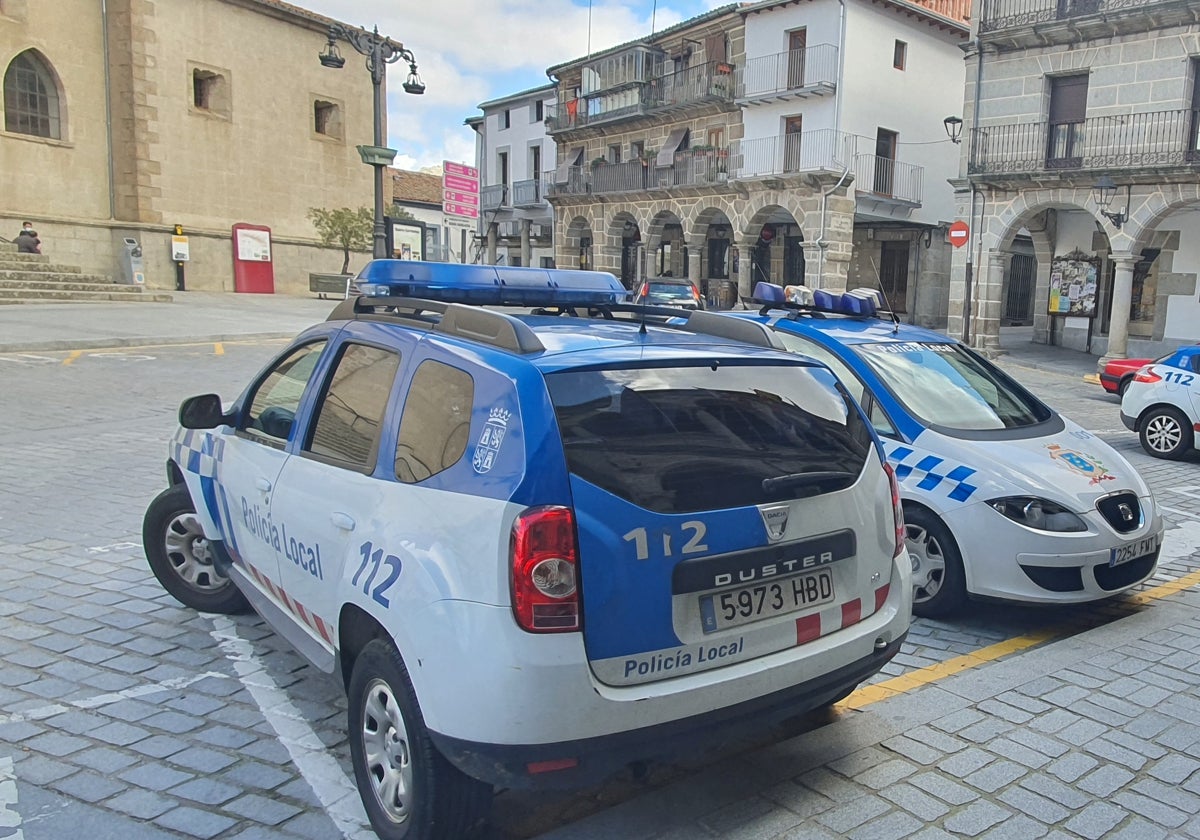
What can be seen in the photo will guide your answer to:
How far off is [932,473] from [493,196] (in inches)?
1720

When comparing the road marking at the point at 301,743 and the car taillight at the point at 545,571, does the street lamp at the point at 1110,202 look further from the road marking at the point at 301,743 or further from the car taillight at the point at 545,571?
the car taillight at the point at 545,571

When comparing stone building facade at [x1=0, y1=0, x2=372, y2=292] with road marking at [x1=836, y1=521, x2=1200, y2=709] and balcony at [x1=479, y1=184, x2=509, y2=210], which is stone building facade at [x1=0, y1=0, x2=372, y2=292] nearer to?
balcony at [x1=479, y1=184, x2=509, y2=210]

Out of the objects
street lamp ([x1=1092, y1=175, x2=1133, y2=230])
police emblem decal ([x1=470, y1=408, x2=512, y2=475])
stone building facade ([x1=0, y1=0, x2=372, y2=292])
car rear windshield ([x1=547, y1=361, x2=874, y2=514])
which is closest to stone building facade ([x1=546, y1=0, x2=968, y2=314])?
street lamp ([x1=1092, y1=175, x2=1133, y2=230])

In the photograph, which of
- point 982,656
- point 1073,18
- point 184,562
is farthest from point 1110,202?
point 184,562

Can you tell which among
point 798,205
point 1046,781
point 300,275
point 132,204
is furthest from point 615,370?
point 300,275

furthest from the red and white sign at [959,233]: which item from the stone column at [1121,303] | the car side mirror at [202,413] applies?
the car side mirror at [202,413]

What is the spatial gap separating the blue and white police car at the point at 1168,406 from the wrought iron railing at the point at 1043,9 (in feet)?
46.0

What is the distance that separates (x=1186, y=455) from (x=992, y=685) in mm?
7818

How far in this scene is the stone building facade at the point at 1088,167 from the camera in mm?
20406

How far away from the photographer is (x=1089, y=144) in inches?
853

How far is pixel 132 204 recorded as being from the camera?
3191 cm

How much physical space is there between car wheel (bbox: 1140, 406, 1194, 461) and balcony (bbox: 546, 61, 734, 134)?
23.9m

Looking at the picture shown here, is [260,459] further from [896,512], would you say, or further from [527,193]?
[527,193]

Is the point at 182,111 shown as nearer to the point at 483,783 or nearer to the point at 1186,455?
the point at 1186,455
